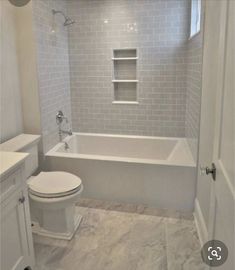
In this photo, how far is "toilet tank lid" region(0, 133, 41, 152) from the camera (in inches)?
90.7

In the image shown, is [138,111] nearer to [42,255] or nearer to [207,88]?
[207,88]

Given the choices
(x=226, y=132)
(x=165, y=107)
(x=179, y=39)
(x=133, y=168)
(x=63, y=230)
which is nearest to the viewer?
(x=226, y=132)

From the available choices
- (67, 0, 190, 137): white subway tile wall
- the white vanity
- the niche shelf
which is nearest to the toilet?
the white vanity

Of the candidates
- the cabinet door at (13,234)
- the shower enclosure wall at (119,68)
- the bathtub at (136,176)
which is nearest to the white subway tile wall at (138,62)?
the shower enclosure wall at (119,68)

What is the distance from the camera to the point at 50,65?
303 centimetres

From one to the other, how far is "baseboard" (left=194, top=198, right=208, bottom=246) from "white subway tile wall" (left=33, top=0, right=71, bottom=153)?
171cm

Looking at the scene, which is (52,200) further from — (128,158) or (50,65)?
(50,65)

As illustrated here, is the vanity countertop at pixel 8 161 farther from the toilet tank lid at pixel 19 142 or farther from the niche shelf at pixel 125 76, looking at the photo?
the niche shelf at pixel 125 76

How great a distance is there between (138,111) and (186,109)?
0.63 meters

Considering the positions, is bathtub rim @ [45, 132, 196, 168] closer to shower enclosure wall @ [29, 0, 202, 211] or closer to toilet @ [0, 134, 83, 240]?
shower enclosure wall @ [29, 0, 202, 211]

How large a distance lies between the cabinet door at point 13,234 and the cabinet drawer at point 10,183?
37 mm

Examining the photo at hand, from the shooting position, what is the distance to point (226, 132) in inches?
42.7

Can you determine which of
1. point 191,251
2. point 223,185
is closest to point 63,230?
point 191,251

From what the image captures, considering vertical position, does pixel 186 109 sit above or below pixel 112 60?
below
